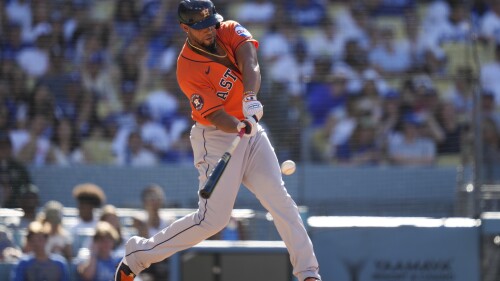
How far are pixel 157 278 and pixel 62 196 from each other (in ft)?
6.64

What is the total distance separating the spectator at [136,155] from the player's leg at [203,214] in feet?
12.8

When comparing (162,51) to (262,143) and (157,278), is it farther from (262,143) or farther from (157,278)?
(262,143)

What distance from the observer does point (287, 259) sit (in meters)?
6.75

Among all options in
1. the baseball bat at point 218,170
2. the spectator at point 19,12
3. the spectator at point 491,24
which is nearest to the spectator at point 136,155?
the spectator at point 19,12

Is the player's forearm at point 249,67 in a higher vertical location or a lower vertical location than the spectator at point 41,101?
lower

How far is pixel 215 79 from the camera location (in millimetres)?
5383

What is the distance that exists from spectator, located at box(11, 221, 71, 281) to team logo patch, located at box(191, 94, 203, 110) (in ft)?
7.06

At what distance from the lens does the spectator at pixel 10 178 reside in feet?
26.1

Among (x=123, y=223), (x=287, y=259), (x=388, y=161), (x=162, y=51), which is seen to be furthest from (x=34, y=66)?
(x=287, y=259)

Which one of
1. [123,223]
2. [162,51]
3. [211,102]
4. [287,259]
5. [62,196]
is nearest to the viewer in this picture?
[211,102]

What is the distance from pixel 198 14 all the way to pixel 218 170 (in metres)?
0.90

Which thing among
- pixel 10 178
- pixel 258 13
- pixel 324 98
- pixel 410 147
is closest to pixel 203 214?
pixel 10 178

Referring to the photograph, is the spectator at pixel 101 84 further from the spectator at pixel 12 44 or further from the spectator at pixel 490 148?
the spectator at pixel 490 148

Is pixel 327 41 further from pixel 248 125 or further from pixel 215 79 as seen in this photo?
pixel 248 125
